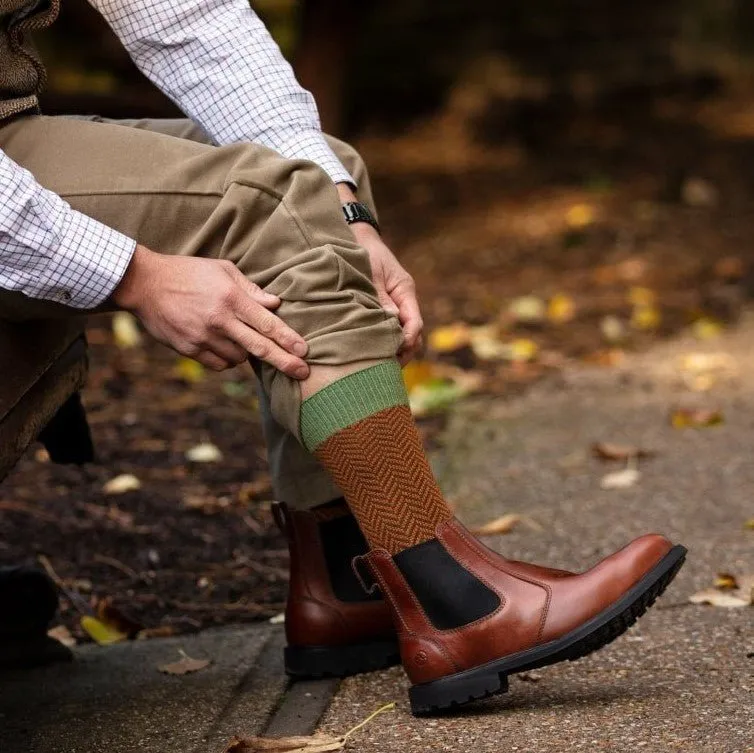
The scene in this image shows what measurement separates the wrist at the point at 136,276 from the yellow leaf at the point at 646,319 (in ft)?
10.4

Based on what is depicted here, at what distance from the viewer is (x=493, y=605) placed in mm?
1703

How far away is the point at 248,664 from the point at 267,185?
823 millimetres

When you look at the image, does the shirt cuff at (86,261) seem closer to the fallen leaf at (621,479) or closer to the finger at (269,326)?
the finger at (269,326)

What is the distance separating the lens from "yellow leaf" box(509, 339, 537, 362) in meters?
4.32

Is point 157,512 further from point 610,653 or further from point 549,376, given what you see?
point 549,376

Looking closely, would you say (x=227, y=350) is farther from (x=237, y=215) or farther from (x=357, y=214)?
(x=357, y=214)

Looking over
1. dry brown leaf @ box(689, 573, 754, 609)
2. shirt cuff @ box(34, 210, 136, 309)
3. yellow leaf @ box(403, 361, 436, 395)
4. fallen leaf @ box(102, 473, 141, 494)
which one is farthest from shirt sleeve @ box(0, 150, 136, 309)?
yellow leaf @ box(403, 361, 436, 395)

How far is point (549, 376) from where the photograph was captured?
4.12 m

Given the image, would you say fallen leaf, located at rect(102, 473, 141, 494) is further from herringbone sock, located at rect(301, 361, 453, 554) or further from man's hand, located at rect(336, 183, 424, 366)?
herringbone sock, located at rect(301, 361, 453, 554)

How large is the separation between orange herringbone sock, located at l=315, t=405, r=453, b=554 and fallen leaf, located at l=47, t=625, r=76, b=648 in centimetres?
86

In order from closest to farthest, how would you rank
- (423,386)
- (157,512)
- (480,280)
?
(157,512)
(423,386)
(480,280)

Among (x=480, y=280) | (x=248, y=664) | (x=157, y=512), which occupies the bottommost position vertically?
(x=480, y=280)

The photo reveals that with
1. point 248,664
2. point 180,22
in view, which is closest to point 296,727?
point 248,664

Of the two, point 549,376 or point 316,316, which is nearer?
point 316,316
